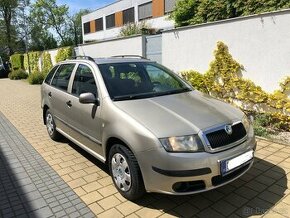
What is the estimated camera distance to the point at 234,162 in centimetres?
310

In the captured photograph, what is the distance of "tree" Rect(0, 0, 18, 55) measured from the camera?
37500 mm

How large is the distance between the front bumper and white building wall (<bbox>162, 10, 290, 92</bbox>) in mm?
3893

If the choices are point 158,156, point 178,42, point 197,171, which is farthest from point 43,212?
point 178,42

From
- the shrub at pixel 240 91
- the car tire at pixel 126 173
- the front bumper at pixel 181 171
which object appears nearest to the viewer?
the front bumper at pixel 181 171

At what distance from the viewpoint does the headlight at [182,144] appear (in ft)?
9.43

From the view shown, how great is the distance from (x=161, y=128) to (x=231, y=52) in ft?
15.8

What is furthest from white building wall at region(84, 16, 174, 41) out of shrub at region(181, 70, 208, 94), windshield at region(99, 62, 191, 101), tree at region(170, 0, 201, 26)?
windshield at region(99, 62, 191, 101)

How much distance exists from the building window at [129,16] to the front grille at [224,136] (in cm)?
2938

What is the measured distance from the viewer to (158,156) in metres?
2.88

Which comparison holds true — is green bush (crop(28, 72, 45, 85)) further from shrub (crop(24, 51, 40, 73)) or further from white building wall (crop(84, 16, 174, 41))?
white building wall (crop(84, 16, 174, 41))

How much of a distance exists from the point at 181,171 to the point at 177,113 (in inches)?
28.2

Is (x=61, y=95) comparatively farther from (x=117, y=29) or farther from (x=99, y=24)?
(x=99, y=24)

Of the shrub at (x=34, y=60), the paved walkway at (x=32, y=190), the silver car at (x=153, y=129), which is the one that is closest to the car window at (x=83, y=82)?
the silver car at (x=153, y=129)

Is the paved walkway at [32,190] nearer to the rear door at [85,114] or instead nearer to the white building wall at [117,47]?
the rear door at [85,114]
